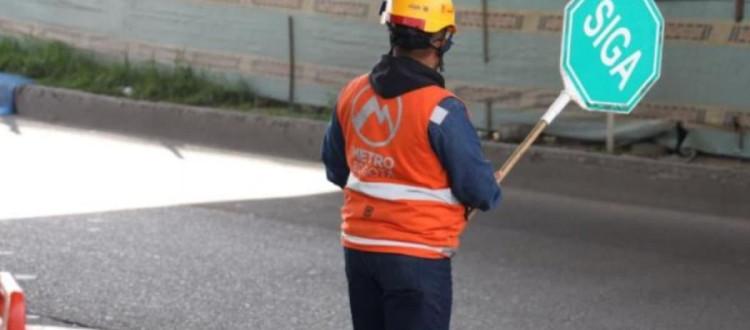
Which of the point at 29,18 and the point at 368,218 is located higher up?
the point at 368,218

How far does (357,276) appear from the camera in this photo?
170 inches

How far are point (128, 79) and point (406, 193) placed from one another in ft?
36.3

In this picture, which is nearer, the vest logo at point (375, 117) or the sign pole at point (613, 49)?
the vest logo at point (375, 117)

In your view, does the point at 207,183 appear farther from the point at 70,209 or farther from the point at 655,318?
the point at 655,318

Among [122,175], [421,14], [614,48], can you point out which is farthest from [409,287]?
[122,175]

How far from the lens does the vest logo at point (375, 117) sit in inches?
165

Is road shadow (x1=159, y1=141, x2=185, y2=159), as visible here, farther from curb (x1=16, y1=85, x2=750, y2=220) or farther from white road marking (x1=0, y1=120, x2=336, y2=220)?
curb (x1=16, y1=85, x2=750, y2=220)

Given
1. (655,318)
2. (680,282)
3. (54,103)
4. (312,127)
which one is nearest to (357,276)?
(655,318)

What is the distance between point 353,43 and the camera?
13.1 m

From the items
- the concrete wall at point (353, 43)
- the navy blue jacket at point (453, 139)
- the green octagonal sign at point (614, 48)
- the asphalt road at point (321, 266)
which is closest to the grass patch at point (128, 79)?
the concrete wall at point (353, 43)

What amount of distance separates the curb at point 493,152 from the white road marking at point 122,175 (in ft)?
1.12

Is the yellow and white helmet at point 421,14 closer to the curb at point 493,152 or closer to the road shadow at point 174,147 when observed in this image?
the curb at point 493,152

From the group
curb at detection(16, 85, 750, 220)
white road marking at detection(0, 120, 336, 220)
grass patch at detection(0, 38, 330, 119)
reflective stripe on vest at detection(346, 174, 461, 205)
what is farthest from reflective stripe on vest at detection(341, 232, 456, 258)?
grass patch at detection(0, 38, 330, 119)

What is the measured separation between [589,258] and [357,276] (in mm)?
4590
